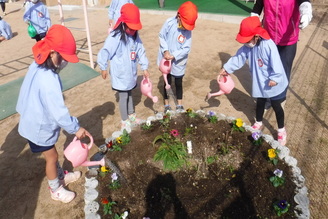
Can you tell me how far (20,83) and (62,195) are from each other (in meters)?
3.24

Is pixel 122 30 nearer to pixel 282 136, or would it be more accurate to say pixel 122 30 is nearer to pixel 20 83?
pixel 282 136

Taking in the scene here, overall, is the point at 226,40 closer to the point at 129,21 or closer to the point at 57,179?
the point at 129,21

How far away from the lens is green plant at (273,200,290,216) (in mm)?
1835

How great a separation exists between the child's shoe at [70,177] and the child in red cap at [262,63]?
2.03 m

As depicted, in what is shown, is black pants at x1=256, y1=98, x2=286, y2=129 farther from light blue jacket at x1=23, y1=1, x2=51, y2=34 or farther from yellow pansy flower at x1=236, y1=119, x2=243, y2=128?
light blue jacket at x1=23, y1=1, x2=51, y2=34

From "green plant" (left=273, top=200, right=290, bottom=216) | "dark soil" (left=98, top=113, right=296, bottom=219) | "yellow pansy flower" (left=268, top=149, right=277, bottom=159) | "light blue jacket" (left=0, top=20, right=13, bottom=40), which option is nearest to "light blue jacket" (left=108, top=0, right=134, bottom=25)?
"dark soil" (left=98, top=113, right=296, bottom=219)

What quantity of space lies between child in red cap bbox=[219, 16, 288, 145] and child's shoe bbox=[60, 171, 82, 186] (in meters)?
2.03

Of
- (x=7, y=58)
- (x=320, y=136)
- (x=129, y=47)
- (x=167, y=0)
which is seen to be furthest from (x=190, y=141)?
(x=167, y=0)

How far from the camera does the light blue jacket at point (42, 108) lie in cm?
197

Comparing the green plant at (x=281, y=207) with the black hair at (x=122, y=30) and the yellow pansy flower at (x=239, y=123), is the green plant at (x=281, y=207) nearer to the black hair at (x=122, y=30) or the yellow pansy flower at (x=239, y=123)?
the yellow pansy flower at (x=239, y=123)

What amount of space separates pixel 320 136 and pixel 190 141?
1.77 metres

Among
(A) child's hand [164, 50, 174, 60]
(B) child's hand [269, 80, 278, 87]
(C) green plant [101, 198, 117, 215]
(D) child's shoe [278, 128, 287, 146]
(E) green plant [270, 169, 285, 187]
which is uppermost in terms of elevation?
(A) child's hand [164, 50, 174, 60]

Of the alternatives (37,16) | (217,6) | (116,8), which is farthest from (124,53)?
(217,6)

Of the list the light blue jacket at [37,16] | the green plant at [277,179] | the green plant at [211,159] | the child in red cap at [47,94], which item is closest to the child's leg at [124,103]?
the child in red cap at [47,94]
